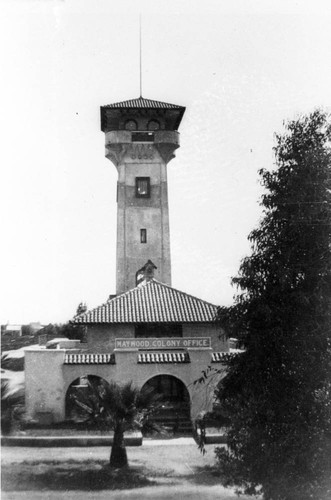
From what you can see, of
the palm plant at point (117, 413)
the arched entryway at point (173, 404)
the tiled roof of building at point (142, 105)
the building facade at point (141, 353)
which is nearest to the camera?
the palm plant at point (117, 413)

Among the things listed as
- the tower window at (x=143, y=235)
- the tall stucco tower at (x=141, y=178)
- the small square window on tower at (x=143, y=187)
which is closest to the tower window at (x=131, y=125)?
the tall stucco tower at (x=141, y=178)

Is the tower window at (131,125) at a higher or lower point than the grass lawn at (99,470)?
higher

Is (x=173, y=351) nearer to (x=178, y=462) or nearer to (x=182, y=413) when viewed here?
(x=182, y=413)

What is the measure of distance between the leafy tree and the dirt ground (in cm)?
375

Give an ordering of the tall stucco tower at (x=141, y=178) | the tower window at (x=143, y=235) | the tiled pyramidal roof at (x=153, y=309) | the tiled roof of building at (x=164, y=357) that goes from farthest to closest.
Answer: the tower window at (x=143, y=235), the tall stucco tower at (x=141, y=178), the tiled pyramidal roof at (x=153, y=309), the tiled roof of building at (x=164, y=357)

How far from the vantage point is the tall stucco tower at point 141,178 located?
4000cm

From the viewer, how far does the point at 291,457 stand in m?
12.0

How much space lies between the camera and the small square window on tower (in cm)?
4084

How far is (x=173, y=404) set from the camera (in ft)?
84.5

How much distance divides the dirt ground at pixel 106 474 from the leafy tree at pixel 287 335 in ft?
12.3

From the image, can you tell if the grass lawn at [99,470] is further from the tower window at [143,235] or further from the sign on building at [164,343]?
the tower window at [143,235]

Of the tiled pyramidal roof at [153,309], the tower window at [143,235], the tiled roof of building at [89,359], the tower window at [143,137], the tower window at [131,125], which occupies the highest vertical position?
the tower window at [131,125]

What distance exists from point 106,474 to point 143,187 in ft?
85.8

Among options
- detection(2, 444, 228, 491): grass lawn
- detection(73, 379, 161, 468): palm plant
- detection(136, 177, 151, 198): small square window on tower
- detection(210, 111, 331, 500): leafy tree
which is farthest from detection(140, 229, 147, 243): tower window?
detection(210, 111, 331, 500): leafy tree
